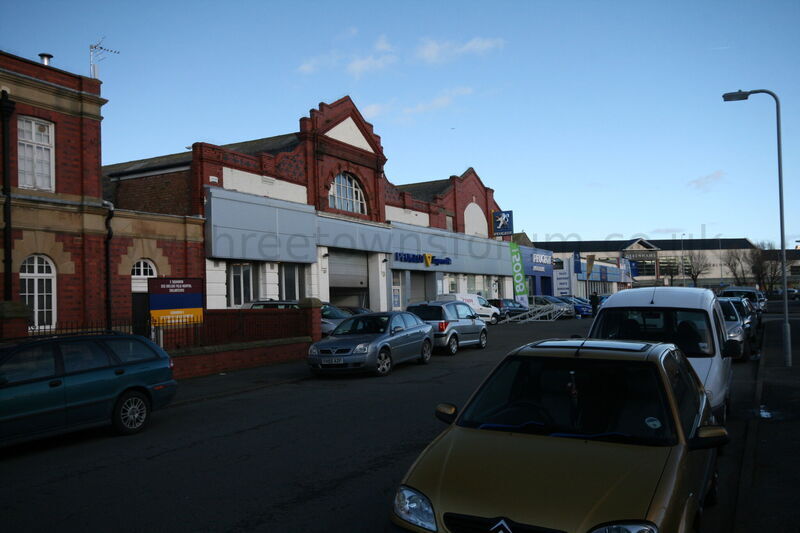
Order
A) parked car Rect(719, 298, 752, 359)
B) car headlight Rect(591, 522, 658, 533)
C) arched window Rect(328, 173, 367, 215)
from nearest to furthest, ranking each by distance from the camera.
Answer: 1. car headlight Rect(591, 522, 658, 533)
2. parked car Rect(719, 298, 752, 359)
3. arched window Rect(328, 173, 367, 215)

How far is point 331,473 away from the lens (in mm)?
6379

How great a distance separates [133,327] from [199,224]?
913 centimetres

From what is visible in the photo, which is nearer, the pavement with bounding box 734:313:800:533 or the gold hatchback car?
the gold hatchback car

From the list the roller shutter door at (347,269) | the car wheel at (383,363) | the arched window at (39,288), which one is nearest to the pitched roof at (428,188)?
the roller shutter door at (347,269)

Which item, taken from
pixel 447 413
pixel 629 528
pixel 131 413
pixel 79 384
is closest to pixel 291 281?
pixel 131 413

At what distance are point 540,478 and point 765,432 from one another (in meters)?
6.01

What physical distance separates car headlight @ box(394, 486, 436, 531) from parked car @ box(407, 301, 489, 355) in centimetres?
1535

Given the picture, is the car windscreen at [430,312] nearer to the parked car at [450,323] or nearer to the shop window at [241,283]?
the parked car at [450,323]

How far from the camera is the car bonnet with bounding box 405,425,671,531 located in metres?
3.13

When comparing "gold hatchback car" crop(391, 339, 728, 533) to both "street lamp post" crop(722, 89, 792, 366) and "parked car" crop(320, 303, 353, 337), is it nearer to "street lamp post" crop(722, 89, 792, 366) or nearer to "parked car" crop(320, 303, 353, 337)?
"street lamp post" crop(722, 89, 792, 366)

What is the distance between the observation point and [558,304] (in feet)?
139

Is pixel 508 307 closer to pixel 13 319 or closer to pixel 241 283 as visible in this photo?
pixel 241 283

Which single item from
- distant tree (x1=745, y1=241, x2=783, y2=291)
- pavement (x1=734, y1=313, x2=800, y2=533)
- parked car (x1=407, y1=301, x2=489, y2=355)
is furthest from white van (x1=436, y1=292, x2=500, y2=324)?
distant tree (x1=745, y1=241, x2=783, y2=291)

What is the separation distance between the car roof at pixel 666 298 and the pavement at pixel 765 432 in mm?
1724
